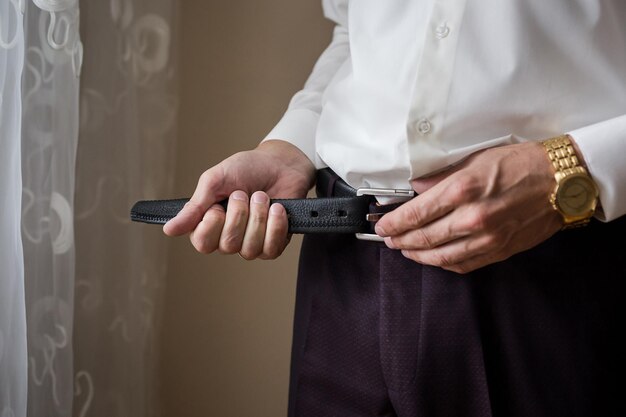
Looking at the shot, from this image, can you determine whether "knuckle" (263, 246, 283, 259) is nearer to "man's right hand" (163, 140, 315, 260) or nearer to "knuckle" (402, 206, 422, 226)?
"man's right hand" (163, 140, 315, 260)

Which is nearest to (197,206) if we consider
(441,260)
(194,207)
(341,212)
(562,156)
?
(194,207)

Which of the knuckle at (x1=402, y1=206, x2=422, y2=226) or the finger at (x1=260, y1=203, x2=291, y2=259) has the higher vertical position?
the knuckle at (x1=402, y1=206, x2=422, y2=226)

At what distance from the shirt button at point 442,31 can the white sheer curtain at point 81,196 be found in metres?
0.46

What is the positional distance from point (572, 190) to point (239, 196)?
32cm

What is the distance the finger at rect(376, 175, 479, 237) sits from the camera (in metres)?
0.57

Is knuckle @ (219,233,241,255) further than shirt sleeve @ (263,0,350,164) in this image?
No

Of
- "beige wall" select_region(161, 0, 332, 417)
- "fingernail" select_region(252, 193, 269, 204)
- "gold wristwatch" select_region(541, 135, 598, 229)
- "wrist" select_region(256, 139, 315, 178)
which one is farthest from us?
"beige wall" select_region(161, 0, 332, 417)

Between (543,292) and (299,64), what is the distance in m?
0.79

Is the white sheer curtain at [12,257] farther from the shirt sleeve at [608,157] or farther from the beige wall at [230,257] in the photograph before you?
the shirt sleeve at [608,157]

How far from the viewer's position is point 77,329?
3.27ft

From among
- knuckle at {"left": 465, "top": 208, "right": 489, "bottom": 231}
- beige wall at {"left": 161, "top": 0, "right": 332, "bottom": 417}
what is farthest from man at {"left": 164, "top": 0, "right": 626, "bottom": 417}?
beige wall at {"left": 161, "top": 0, "right": 332, "bottom": 417}

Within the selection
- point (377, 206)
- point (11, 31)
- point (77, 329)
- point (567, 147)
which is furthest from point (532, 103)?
point (77, 329)

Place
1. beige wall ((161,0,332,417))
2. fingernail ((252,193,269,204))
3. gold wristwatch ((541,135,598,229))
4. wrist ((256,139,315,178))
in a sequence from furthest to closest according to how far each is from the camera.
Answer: beige wall ((161,0,332,417))
wrist ((256,139,315,178))
fingernail ((252,193,269,204))
gold wristwatch ((541,135,598,229))

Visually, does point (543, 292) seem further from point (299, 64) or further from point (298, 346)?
point (299, 64)
